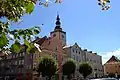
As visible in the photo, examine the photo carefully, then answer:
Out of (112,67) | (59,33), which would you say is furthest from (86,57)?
(112,67)

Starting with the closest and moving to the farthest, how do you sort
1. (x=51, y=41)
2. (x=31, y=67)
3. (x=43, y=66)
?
1. (x=43, y=66)
2. (x=31, y=67)
3. (x=51, y=41)

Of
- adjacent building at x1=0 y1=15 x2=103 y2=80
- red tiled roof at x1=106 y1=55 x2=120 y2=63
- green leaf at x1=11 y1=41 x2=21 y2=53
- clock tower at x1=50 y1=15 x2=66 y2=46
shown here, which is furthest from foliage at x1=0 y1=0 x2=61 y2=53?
red tiled roof at x1=106 y1=55 x2=120 y2=63

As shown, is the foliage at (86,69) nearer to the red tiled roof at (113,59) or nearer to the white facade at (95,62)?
the white facade at (95,62)

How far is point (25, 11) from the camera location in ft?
7.26

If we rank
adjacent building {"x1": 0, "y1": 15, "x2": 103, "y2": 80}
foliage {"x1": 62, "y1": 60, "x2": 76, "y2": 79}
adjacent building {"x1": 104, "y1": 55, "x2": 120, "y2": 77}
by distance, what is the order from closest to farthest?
foliage {"x1": 62, "y1": 60, "x2": 76, "y2": 79}
adjacent building {"x1": 0, "y1": 15, "x2": 103, "y2": 80}
adjacent building {"x1": 104, "y1": 55, "x2": 120, "y2": 77}

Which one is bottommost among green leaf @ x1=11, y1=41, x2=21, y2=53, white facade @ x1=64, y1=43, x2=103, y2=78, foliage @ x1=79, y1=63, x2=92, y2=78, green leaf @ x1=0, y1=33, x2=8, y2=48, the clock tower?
green leaf @ x1=11, y1=41, x2=21, y2=53

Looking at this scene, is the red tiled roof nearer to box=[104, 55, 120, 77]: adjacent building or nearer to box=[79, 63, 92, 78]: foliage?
box=[104, 55, 120, 77]: adjacent building

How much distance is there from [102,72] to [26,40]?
9925 cm

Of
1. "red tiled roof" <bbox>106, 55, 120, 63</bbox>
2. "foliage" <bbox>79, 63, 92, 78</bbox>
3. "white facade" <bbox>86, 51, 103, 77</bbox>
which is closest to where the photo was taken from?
"foliage" <bbox>79, 63, 92, 78</bbox>

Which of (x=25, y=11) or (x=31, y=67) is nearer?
(x=25, y=11)

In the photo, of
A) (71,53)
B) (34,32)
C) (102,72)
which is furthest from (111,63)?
(34,32)

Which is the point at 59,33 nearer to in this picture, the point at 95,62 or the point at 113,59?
the point at 95,62

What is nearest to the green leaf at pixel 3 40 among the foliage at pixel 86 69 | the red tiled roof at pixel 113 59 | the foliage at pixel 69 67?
the foliage at pixel 69 67

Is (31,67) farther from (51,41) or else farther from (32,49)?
(32,49)
